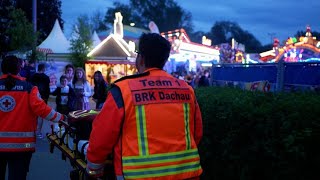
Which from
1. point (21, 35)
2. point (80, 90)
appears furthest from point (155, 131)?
point (21, 35)

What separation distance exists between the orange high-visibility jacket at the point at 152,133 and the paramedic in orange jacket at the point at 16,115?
190 centimetres

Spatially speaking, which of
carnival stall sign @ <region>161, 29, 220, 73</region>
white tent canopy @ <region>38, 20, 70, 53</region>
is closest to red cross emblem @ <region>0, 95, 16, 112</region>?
white tent canopy @ <region>38, 20, 70, 53</region>

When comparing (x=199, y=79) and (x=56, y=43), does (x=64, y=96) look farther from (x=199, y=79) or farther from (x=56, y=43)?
(x=56, y=43)

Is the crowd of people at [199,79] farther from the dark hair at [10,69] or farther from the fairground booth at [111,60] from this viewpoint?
the dark hair at [10,69]

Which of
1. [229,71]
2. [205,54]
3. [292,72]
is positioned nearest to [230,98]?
[292,72]

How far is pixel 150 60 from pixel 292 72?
617cm

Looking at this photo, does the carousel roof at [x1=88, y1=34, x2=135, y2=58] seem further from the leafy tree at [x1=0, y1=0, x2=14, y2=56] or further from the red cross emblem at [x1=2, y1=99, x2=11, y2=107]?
the red cross emblem at [x1=2, y1=99, x2=11, y2=107]

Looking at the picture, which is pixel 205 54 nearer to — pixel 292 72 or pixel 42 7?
pixel 42 7

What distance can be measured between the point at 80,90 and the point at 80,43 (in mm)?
18360

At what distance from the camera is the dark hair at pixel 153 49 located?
2941 millimetres

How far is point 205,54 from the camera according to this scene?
41031 millimetres

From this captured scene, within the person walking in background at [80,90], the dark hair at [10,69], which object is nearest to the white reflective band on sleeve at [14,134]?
the dark hair at [10,69]

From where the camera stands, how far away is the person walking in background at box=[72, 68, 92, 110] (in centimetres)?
1028

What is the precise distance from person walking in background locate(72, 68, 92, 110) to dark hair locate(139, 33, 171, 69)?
7.48m
